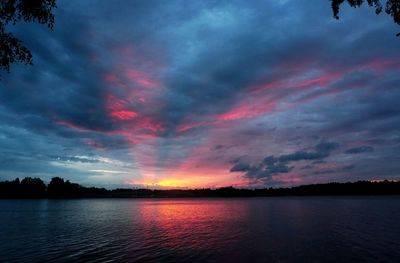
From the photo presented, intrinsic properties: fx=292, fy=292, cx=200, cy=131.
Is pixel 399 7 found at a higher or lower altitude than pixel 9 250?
higher

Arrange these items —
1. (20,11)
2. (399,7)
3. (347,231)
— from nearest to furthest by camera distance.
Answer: (20,11)
(399,7)
(347,231)

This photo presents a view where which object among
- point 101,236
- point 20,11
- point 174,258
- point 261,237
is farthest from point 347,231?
point 20,11

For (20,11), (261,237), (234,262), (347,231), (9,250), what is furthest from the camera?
(347,231)

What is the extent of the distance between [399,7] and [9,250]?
5264 centimetres

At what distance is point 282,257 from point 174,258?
45.2ft

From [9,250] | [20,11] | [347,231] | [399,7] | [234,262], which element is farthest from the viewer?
[347,231]

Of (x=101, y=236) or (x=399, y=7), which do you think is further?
(x=101, y=236)

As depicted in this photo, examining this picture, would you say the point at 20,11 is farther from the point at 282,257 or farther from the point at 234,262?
the point at 282,257

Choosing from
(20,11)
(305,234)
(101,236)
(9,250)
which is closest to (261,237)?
(305,234)

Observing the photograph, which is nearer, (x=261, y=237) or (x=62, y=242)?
(x=62, y=242)

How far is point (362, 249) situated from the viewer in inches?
1676

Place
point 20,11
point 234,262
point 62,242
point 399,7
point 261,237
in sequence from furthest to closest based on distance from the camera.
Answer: point 261,237 → point 62,242 → point 234,262 → point 399,7 → point 20,11

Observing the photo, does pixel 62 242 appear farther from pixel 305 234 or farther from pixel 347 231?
pixel 347 231

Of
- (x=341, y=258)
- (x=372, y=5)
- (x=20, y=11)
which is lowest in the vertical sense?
(x=341, y=258)
